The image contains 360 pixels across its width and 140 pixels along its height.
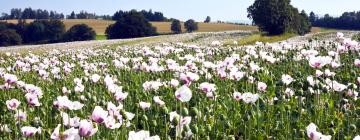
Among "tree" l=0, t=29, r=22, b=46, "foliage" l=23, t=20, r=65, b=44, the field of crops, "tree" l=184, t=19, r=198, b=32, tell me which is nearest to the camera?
the field of crops

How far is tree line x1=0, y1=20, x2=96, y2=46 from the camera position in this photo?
3863 inches

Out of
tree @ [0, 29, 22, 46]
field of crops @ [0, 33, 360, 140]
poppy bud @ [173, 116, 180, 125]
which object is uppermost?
poppy bud @ [173, 116, 180, 125]

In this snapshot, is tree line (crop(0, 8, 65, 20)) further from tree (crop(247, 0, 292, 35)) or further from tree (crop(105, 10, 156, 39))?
tree (crop(247, 0, 292, 35))

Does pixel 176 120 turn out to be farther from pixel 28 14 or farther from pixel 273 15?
pixel 28 14

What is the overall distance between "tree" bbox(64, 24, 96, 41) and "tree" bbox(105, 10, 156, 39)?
10.6 feet

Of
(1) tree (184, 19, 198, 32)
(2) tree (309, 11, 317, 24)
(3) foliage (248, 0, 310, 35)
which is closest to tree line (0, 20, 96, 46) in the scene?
(1) tree (184, 19, 198, 32)

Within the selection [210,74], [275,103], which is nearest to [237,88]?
[210,74]

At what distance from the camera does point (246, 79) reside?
7.02 meters

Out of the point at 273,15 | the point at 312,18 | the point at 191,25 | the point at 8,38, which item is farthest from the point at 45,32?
the point at 312,18

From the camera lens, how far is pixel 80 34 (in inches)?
3893

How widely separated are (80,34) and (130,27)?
1013 centimetres

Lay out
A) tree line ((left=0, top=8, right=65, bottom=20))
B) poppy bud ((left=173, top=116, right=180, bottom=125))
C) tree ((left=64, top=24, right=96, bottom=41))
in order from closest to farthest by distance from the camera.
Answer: poppy bud ((left=173, top=116, right=180, bottom=125)) → tree ((left=64, top=24, right=96, bottom=41)) → tree line ((left=0, top=8, right=65, bottom=20))

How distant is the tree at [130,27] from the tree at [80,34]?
3.23m

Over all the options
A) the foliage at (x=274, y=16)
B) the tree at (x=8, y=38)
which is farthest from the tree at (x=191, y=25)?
the foliage at (x=274, y=16)
